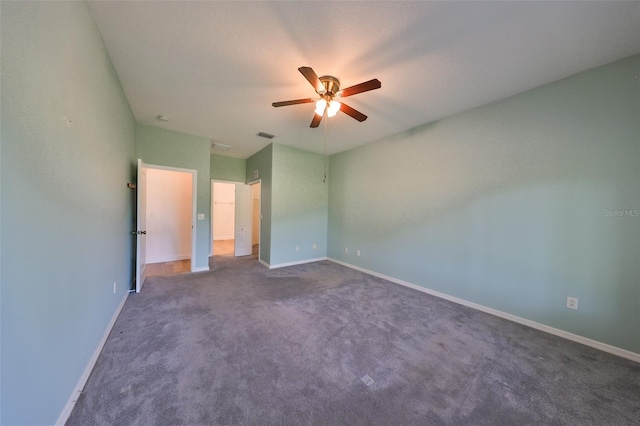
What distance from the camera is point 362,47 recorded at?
1.92m

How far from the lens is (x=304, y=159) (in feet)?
16.7

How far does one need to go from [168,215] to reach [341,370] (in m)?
5.46

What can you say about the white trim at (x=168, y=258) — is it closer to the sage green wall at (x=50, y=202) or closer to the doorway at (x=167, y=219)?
the doorway at (x=167, y=219)

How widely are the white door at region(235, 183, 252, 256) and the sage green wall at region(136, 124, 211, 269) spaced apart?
1.39m

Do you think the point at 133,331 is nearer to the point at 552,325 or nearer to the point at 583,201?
the point at 552,325

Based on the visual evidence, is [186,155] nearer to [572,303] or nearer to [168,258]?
[168,258]

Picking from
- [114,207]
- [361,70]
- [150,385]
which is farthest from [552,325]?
[114,207]

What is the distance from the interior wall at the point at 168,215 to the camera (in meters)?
5.12

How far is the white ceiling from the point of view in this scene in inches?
62.8

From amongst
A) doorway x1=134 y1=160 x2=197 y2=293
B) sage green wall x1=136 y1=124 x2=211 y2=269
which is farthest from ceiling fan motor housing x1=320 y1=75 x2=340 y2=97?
doorway x1=134 y1=160 x2=197 y2=293

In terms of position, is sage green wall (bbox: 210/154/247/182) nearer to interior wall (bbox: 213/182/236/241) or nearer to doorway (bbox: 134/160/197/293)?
doorway (bbox: 134/160/197/293)

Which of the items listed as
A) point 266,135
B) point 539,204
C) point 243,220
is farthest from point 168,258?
point 539,204

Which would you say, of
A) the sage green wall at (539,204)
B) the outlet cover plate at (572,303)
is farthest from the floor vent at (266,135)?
the outlet cover plate at (572,303)

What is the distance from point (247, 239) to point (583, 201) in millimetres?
6091
